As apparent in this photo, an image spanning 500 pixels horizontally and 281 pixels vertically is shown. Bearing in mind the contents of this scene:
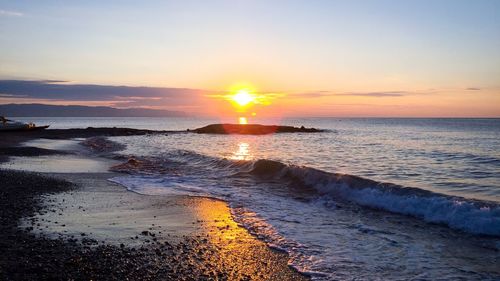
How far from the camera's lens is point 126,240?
937 centimetres

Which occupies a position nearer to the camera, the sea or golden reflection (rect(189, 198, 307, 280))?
golden reflection (rect(189, 198, 307, 280))

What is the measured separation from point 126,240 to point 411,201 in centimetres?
944

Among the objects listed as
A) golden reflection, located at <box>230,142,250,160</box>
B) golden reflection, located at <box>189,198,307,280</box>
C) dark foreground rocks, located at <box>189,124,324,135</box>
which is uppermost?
dark foreground rocks, located at <box>189,124,324,135</box>

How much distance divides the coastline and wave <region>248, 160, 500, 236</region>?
5332 mm

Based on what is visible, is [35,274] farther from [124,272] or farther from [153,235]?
[153,235]

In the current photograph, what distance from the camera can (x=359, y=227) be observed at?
11711 mm

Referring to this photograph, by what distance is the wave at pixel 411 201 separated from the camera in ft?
38.9

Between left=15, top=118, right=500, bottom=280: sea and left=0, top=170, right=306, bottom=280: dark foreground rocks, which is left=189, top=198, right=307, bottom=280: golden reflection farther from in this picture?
left=15, top=118, right=500, bottom=280: sea

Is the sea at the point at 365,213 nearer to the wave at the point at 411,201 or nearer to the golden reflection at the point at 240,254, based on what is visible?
the wave at the point at 411,201

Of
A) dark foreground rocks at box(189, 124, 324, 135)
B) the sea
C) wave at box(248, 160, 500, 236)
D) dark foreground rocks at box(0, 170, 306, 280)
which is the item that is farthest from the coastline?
dark foreground rocks at box(189, 124, 324, 135)

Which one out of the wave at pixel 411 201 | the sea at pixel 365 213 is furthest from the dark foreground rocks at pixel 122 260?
the wave at pixel 411 201

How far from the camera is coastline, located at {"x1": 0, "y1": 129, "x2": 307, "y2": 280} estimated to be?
24.3 ft

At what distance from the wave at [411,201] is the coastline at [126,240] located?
5.33 meters

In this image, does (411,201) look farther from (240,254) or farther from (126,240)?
(126,240)
